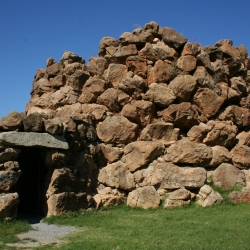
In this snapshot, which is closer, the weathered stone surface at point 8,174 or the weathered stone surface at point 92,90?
the weathered stone surface at point 8,174

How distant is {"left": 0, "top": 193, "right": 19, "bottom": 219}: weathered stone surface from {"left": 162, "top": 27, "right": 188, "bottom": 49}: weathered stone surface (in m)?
7.53

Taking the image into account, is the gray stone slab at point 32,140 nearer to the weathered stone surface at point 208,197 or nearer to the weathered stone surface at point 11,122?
the weathered stone surface at point 11,122

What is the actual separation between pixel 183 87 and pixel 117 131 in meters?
2.61

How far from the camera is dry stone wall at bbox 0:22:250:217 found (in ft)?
36.0

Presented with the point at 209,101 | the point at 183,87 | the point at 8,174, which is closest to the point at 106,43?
the point at 183,87

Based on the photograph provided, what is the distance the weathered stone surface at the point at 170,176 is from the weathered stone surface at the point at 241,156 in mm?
1315

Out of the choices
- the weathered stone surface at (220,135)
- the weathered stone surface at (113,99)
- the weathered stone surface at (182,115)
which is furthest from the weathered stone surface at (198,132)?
the weathered stone surface at (113,99)

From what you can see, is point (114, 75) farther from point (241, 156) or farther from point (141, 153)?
point (241, 156)

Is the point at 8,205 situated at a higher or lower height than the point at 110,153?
lower

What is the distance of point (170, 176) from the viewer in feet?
38.3

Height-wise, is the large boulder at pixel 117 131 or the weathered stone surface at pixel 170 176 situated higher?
the large boulder at pixel 117 131

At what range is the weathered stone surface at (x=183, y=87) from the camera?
1265 cm

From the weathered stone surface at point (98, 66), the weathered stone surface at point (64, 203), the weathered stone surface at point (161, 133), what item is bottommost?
the weathered stone surface at point (64, 203)

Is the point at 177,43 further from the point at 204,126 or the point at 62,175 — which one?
the point at 62,175
